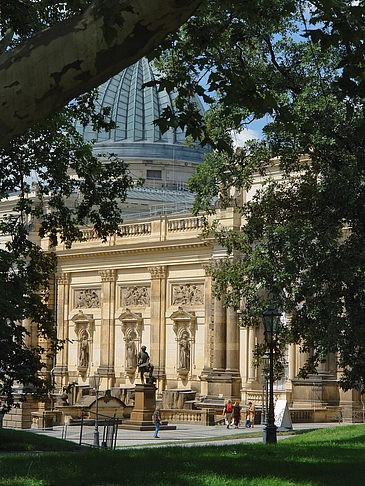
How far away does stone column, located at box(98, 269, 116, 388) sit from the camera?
49.0 metres

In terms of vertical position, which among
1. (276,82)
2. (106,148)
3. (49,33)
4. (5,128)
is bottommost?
(5,128)

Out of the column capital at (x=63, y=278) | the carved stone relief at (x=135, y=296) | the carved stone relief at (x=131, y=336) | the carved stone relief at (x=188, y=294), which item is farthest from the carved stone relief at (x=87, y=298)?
the carved stone relief at (x=188, y=294)

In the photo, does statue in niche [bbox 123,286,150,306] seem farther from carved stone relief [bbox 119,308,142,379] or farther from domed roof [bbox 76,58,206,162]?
domed roof [bbox 76,58,206,162]

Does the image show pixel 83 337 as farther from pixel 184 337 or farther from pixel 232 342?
pixel 232 342

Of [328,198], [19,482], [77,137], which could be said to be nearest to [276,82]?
[328,198]

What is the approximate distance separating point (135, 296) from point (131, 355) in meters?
3.41

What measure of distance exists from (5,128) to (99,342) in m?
43.9

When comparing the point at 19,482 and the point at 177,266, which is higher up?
the point at 177,266

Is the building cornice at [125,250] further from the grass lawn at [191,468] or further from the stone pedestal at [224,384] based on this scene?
the grass lawn at [191,468]

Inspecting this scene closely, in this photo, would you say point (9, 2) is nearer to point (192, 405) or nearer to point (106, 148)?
point (192, 405)

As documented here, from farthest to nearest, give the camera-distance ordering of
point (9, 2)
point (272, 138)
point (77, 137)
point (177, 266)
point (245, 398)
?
point (177, 266) → point (245, 398) → point (272, 138) → point (77, 137) → point (9, 2)

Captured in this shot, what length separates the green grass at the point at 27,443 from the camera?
20375mm

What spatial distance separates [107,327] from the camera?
50.0 m

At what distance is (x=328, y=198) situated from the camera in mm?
21719
